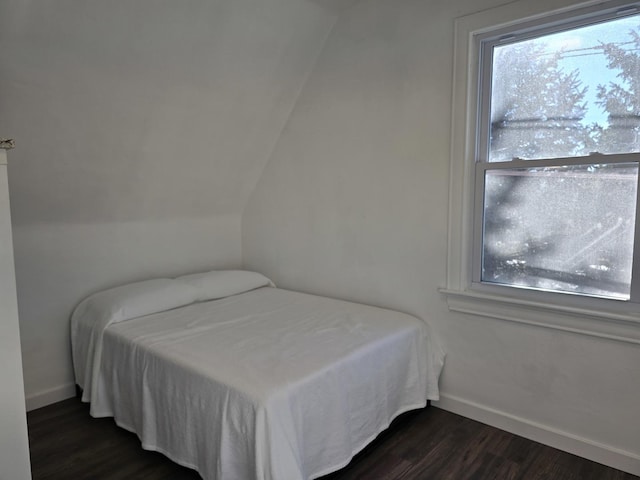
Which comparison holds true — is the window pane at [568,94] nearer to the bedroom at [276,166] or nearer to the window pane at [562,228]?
the window pane at [562,228]

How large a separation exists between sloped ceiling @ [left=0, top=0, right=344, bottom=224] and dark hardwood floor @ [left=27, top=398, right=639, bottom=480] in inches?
48.8

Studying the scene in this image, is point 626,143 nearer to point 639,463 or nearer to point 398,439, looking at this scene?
point 639,463

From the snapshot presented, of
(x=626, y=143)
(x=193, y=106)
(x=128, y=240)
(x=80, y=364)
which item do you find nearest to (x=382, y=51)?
(x=193, y=106)

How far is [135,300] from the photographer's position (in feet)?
8.34

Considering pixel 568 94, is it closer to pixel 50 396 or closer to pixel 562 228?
pixel 562 228

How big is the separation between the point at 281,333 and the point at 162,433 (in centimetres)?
71

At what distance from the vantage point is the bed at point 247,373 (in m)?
1.66

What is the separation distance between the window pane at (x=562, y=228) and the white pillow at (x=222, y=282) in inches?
63.7

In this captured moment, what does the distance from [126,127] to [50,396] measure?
1673 mm

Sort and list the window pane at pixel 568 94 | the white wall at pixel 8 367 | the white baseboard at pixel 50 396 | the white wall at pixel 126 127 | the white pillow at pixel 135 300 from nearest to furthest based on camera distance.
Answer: the white wall at pixel 8 367 < the window pane at pixel 568 94 < the white wall at pixel 126 127 < the white pillow at pixel 135 300 < the white baseboard at pixel 50 396

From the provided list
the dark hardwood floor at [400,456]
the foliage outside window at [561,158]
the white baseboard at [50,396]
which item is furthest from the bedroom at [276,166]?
the foliage outside window at [561,158]

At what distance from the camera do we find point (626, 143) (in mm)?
1918

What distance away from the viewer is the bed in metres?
1.66

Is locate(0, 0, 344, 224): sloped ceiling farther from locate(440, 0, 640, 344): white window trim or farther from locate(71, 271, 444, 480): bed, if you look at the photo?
locate(440, 0, 640, 344): white window trim
